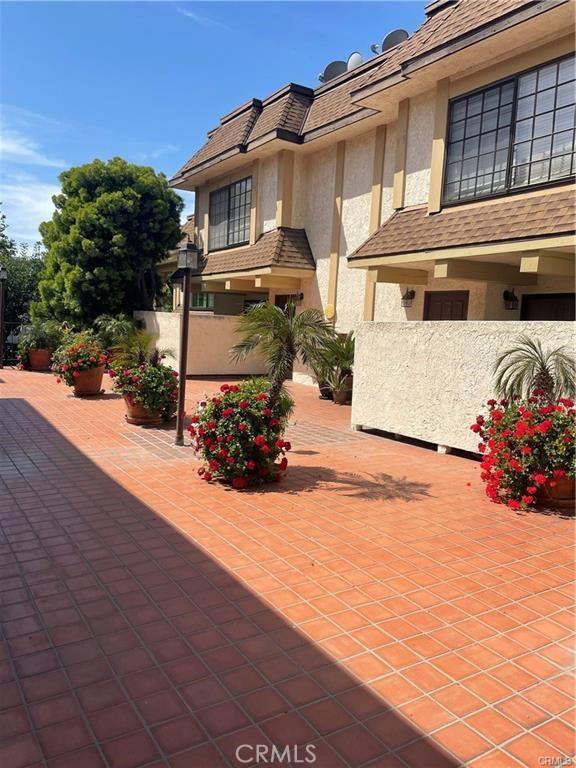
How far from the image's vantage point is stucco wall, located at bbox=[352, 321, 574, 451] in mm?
7562

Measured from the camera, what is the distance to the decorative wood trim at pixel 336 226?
48.5ft

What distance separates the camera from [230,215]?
1869 cm

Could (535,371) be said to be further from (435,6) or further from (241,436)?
(435,6)

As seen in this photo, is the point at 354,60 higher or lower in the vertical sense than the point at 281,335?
higher

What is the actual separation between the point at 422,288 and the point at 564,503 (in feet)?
23.6

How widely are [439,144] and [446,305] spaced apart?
3.16 meters


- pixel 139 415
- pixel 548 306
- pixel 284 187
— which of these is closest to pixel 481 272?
pixel 548 306

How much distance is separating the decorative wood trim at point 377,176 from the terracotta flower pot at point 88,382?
23.9ft

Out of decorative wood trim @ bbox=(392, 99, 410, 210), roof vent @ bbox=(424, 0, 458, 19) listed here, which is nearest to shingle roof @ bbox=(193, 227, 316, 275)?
decorative wood trim @ bbox=(392, 99, 410, 210)

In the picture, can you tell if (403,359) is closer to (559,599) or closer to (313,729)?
(559,599)

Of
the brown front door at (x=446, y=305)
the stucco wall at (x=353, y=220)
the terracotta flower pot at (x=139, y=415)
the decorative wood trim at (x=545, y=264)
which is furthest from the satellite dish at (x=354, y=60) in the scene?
the terracotta flower pot at (x=139, y=415)

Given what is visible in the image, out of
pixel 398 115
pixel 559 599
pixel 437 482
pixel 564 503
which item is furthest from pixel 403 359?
pixel 398 115

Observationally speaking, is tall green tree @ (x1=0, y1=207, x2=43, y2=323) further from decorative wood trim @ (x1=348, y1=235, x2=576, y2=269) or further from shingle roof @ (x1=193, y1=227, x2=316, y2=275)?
decorative wood trim @ (x1=348, y1=235, x2=576, y2=269)

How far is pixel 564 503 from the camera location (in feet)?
19.8
